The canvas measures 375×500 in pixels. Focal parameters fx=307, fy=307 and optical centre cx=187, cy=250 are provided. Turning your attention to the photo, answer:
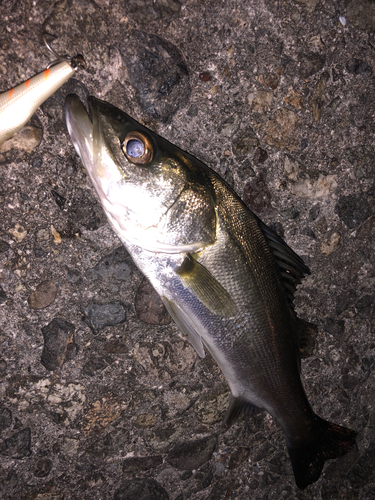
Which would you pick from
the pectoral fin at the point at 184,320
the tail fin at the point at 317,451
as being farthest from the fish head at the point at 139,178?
the tail fin at the point at 317,451

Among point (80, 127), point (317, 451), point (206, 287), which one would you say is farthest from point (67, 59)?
point (317, 451)

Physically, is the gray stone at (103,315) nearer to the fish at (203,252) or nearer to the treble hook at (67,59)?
the fish at (203,252)

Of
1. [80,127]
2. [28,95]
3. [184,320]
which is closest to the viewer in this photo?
[80,127]

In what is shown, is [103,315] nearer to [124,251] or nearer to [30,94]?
[124,251]

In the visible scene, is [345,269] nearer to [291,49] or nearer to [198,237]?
[198,237]

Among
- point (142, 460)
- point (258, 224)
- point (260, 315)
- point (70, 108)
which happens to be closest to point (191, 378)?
point (142, 460)

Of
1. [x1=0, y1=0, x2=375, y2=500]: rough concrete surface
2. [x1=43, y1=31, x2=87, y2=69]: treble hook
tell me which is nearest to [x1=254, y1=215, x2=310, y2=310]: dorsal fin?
[x1=0, y1=0, x2=375, y2=500]: rough concrete surface

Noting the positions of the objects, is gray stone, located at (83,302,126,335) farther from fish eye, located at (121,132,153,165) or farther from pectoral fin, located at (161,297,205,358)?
fish eye, located at (121,132,153,165)
